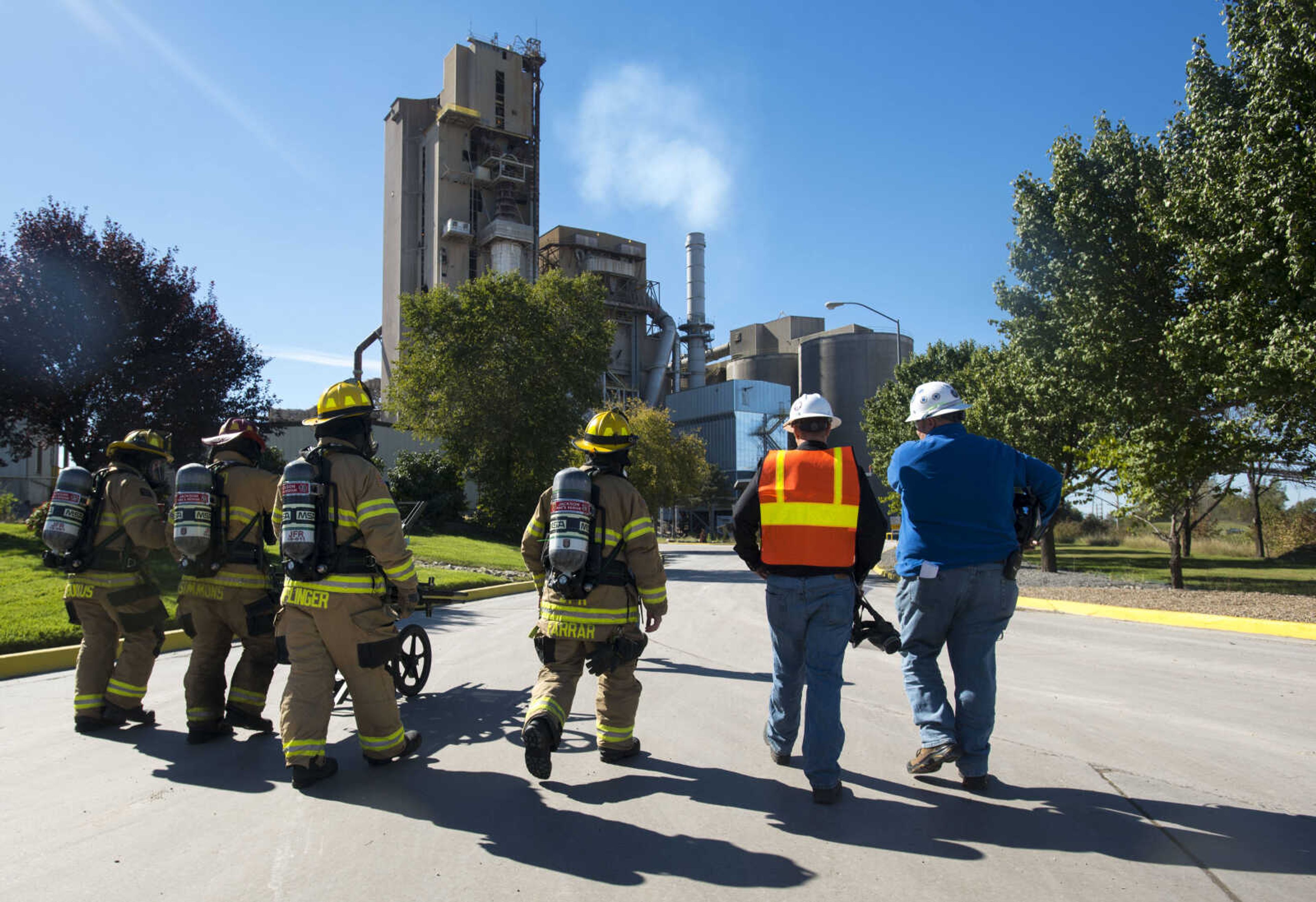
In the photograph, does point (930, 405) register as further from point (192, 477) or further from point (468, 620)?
point (468, 620)

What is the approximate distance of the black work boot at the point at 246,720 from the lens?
5.26 metres

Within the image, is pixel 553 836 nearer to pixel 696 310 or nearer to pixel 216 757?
pixel 216 757

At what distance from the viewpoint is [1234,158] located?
12.4 metres

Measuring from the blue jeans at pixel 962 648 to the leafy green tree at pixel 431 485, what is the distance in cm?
2828

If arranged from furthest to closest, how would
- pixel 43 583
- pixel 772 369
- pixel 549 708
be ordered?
pixel 772 369 < pixel 43 583 < pixel 549 708

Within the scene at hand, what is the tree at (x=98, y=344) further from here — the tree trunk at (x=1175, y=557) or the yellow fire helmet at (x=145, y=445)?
the tree trunk at (x=1175, y=557)

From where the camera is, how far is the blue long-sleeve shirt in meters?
4.19

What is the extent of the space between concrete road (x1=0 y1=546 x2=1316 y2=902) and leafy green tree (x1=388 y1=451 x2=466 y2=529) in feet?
82.9

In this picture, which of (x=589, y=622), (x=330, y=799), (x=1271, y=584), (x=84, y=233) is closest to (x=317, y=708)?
(x=330, y=799)

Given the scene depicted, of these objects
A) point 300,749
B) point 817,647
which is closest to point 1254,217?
point 817,647

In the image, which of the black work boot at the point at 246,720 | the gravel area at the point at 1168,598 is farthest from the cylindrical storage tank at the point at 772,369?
the black work boot at the point at 246,720

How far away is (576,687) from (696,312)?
236ft

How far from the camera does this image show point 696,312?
74812mm

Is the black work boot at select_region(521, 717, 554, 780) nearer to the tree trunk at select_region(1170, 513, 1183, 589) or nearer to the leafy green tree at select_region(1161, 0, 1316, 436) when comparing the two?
the leafy green tree at select_region(1161, 0, 1316, 436)
